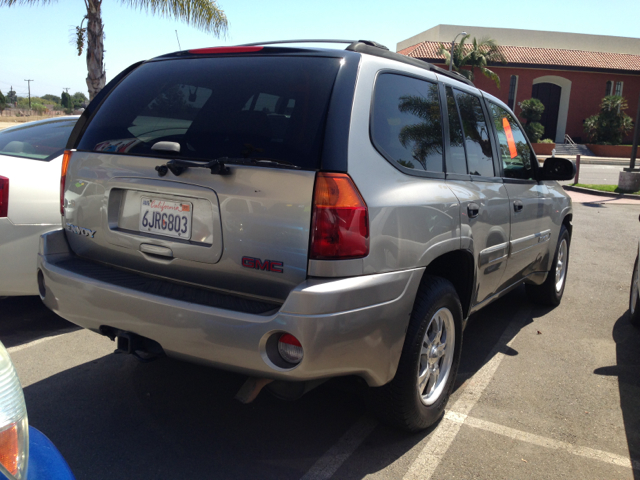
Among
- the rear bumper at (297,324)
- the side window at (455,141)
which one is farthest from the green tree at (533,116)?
the rear bumper at (297,324)

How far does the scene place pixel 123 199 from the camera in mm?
2832

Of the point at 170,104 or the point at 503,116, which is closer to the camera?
the point at 170,104

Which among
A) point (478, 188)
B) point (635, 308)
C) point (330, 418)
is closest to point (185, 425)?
point (330, 418)

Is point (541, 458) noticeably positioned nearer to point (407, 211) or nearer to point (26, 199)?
point (407, 211)

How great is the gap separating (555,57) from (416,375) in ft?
150

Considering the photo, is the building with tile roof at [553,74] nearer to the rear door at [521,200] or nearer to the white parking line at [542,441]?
the rear door at [521,200]

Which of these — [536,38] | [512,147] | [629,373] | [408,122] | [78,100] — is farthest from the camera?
[78,100]

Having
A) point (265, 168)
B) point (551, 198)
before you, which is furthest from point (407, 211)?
point (551, 198)

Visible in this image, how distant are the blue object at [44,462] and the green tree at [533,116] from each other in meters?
39.4

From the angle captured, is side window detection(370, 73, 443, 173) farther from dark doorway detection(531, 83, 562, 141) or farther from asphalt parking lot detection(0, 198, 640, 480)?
dark doorway detection(531, 83, 562, 141)

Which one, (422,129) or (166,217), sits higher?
(422,129)

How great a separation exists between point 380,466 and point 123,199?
1854 mm

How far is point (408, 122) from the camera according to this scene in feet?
9.49

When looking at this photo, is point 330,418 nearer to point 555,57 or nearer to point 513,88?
point 513,88
